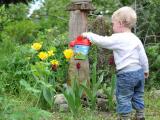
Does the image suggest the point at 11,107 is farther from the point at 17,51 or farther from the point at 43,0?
the point at 43,0

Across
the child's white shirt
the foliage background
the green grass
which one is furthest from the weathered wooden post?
the child's white shirt

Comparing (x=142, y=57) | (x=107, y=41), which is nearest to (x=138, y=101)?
(x=142, y=57)

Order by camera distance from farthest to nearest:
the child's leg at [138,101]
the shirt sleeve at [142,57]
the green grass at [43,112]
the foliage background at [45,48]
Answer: the foliage background at [45,48] → the child's leg at [138,101] → the shirt sleeve at [142,57] → the green grass at [43,112]

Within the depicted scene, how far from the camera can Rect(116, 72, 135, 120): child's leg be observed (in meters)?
5.36

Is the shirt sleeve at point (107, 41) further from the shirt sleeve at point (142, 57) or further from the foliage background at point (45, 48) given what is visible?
the foliage background at point (45, 48)

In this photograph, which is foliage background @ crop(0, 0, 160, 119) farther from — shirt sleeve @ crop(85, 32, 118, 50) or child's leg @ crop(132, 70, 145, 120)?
child's leg @ crop(132, 70, 145, 120)

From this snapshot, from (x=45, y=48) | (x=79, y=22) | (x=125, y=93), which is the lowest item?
(x=125, y=93)

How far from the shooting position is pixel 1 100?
3896mm

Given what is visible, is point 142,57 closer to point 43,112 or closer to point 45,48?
point 43,112

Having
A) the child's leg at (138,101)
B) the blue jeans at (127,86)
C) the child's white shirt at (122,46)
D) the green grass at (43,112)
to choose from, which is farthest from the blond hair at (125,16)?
the green grass at (43,112)

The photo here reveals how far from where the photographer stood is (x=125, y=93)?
17.7 ft

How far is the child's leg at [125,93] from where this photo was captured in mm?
5362

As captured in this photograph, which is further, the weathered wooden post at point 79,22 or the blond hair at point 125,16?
the weathered wooden post at point 79,22

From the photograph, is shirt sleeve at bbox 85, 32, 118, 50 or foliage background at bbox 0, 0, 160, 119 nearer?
shirt sleeve at bbox 85, 32, 118, 50
